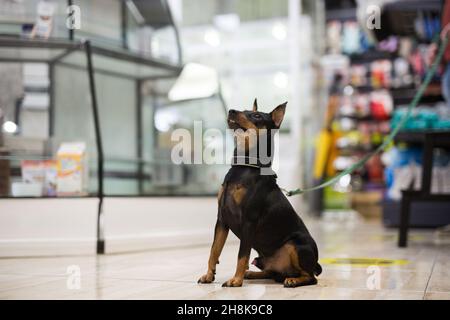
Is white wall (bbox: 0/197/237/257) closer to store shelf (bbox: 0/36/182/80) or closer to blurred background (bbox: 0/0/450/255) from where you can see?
blurred background (bbox: 0/0/450/255)

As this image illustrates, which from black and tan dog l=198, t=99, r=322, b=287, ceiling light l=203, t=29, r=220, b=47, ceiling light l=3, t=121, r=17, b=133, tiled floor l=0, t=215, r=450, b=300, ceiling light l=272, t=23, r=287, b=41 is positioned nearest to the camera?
tiled floor l=0, t=215, r=450, b=300

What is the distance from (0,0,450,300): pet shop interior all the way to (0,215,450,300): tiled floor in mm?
12

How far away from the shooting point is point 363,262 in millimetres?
3395

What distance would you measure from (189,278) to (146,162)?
1.99m

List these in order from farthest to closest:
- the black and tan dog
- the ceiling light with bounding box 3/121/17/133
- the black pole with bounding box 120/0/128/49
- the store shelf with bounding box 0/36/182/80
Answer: the black pole with bounding box 120/0/128/49, the store shelf with bounding box 0/36/182/80, the ceiling light with bounding box 3/121/17/133, the black and tan dog

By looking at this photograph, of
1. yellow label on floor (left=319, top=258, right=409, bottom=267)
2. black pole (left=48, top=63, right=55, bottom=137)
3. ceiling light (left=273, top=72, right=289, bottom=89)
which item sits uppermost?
ceiling light (left=273, top=72, right=289, bottom=89)

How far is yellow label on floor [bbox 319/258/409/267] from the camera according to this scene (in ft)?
10.8

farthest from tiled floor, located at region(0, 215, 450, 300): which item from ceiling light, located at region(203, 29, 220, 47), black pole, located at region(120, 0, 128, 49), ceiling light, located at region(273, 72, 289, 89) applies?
ceiling light, located at region(273, 72, 289, 89)

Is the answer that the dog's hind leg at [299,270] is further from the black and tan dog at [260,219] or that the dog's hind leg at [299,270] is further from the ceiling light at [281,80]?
the ceiling light at [281,80]

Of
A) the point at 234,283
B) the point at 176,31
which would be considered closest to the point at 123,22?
the point at 176,31

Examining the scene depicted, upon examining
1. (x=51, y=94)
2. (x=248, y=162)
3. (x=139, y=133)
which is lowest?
(x=248, y=162)

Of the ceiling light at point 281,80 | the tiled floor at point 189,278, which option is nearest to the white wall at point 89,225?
the tiled floor at point 189,278

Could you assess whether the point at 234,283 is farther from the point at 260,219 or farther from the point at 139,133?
the point at 139,133

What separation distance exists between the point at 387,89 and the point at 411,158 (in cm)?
321
